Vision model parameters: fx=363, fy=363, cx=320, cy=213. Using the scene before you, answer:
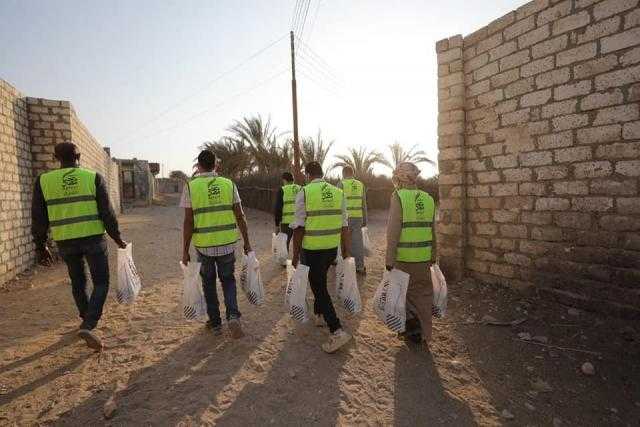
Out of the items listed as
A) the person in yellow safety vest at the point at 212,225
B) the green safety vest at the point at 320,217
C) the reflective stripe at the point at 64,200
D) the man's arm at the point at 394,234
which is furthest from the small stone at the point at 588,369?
the reflective stripe at the point at 64,200

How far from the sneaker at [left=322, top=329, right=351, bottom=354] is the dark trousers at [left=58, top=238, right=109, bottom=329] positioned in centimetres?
218

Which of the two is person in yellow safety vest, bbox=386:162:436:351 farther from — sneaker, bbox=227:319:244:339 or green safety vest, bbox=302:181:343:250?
sneaker, bbox=227:319:244:339

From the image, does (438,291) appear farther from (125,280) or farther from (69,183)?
(69,183)

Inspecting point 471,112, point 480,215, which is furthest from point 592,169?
point 471,112

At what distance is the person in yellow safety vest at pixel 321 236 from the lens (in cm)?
353

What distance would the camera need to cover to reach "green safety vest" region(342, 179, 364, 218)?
6180 mm

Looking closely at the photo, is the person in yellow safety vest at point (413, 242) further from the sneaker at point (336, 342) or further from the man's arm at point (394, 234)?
the sneaker at point (336, 342)

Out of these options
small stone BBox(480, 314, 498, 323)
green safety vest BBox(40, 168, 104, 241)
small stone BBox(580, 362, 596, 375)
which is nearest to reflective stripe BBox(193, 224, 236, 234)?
green safety vest BBox(40, 168, 104, 241)

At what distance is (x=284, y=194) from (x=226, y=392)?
156 inches

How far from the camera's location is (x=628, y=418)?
8.61 ft

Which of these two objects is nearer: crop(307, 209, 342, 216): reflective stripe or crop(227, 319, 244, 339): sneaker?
crop(307, 209, 342, 216): reflective stripe

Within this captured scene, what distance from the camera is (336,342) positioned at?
3.47 m

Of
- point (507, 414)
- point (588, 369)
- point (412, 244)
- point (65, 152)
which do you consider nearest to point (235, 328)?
point (412, 244)

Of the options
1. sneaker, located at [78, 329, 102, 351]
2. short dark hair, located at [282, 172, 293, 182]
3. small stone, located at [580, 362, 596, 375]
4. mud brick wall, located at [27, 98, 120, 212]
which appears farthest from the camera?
mud brick wall, located at [27, 98, 120, 212]
